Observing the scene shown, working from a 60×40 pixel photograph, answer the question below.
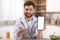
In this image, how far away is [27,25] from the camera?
6.59 ft

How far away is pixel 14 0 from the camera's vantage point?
6.55 ft

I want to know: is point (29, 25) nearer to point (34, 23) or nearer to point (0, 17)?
point (34, 23)

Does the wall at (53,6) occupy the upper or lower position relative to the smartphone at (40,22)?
upper

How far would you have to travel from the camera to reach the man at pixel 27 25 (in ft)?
6.55

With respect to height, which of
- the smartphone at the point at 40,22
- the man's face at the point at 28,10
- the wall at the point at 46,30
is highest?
the man's face at the point at 28,10

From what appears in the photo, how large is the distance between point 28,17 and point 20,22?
125mm

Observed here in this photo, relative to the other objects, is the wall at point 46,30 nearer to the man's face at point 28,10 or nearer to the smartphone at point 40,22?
the smartphone at point 40,22

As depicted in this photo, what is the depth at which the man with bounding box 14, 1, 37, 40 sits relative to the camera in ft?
6.55

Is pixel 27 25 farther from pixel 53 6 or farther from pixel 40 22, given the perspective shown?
pixel 53 6

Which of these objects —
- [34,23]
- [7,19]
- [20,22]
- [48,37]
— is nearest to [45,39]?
[48,37]

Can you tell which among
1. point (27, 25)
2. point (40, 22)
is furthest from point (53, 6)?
point (27, 25)

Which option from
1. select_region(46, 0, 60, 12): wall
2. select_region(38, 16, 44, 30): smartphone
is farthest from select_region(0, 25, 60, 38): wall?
select_region(46, 0, 60, 12): wall

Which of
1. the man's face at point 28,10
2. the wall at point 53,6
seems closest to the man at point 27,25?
the man's face at point 28,10

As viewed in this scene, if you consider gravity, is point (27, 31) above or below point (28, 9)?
below
